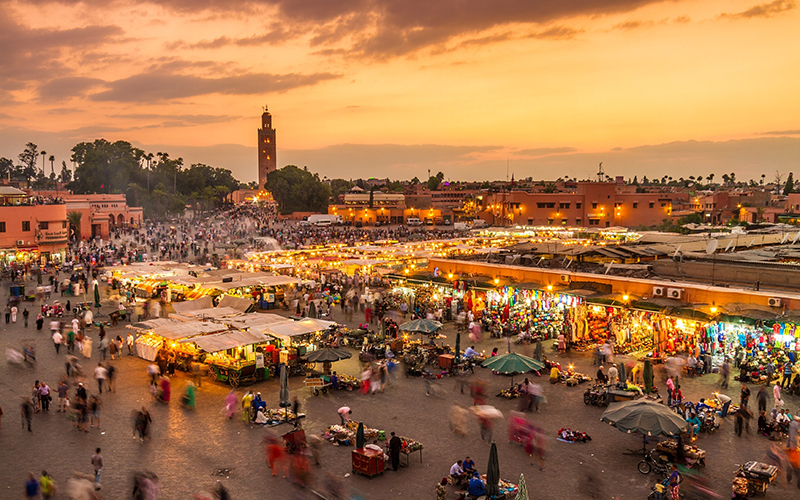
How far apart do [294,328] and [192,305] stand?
23.2ft

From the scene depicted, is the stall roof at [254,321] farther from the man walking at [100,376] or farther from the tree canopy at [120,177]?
the tree canopy at [120,177]

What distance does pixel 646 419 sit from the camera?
10750 mm

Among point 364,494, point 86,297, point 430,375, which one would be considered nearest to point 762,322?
point 430,375

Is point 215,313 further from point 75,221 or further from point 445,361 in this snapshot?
point 75,221

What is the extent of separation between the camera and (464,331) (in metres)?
22.6

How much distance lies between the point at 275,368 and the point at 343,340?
383cm

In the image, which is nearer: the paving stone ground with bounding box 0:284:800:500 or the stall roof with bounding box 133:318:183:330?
the paving stone ground with bounding box 0:284:800:500

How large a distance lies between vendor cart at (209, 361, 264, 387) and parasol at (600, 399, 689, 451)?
9490mm

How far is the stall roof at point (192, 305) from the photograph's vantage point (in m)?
22.5

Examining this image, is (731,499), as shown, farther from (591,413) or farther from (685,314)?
(685,314)

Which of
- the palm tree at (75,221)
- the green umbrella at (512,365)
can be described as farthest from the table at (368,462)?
the palm tree at (75,221)

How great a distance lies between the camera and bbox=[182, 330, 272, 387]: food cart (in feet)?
52.9

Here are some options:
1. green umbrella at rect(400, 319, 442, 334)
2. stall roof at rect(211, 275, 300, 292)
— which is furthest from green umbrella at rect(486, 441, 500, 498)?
stall roof at rect(211, 275, 300, 292)

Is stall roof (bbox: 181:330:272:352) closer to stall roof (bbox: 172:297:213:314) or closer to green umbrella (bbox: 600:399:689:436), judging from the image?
stall roof (bbox: 172:297:213:314)
